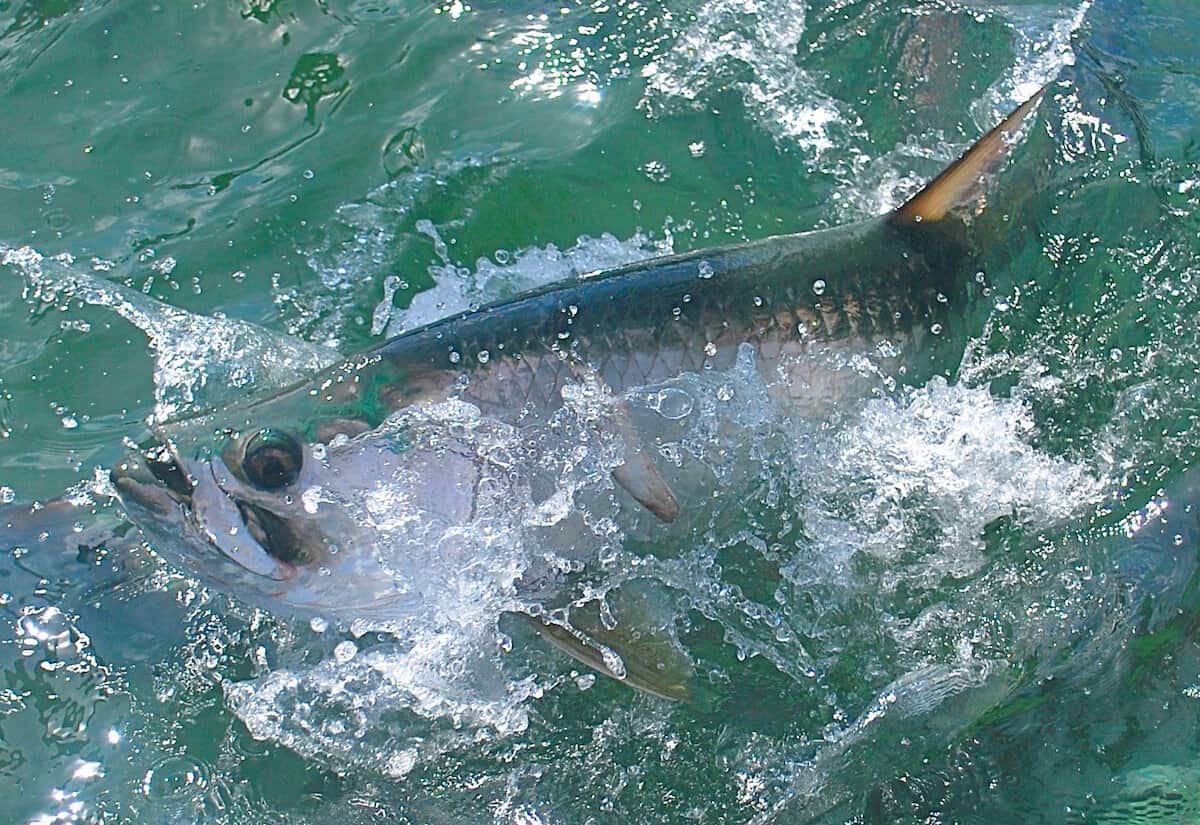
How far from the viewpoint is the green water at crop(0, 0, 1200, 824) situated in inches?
114

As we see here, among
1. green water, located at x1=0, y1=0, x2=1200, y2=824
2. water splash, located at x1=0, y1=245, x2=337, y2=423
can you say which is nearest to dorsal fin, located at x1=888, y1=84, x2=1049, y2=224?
green water, located at x1=0, y1=0, x2=1200, y2=824

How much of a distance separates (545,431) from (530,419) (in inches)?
1.9

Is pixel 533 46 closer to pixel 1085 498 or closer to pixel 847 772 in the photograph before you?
pixel 1085 498

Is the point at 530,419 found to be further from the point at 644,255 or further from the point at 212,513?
the point at 644,255

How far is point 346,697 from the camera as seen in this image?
308 centimetres

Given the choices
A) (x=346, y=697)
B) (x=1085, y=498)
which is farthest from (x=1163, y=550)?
(x=346, y=697)

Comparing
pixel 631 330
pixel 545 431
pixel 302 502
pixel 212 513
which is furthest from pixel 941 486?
pixel 212 513

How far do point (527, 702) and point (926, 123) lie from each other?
2660 millimetres

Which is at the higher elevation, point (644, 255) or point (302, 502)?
point (302, 502)

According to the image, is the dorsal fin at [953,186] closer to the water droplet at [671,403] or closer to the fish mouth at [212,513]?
the water droplet at [671,403]

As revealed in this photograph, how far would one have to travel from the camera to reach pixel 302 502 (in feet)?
8.98

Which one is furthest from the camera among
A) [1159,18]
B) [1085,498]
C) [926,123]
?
[1159,18]

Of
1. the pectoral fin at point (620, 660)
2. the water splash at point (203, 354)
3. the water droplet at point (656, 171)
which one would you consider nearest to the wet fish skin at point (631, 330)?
the pectoral fin at point (620, 660)

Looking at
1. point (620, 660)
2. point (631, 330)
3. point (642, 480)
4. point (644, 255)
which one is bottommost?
point (620, 660)
